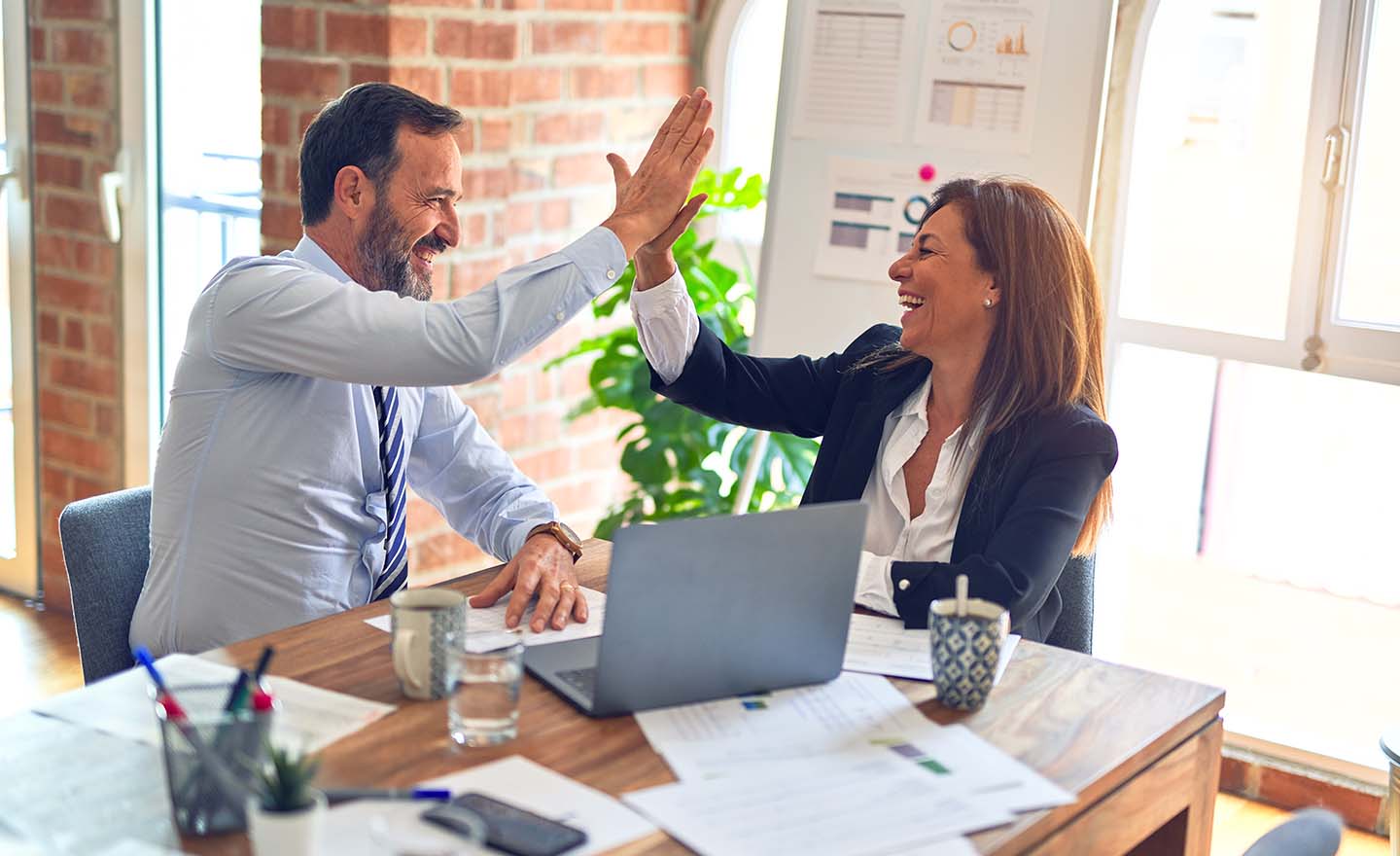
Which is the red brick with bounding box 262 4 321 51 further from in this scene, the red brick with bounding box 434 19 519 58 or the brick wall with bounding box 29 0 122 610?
the brick wall with bounding box 29 0 122 610

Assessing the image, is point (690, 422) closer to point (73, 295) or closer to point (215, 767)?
point (73, 295)

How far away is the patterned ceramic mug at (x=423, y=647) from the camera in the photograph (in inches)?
59.2

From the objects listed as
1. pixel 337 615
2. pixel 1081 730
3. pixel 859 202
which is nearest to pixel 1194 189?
pixel 859 202

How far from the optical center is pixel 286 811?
1.11m

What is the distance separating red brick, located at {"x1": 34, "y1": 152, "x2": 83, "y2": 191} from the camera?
12.2ft

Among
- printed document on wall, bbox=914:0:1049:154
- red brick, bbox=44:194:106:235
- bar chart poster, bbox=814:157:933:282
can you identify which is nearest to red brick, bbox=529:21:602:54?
bar chart poster, bbox=814:157:933:282

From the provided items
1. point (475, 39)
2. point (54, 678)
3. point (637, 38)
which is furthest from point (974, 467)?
point (54, 678)

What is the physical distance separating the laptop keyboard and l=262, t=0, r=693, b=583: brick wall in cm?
166

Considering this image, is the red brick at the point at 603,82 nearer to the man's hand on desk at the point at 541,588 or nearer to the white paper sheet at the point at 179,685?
the man's hand on desk at the point at 541,588

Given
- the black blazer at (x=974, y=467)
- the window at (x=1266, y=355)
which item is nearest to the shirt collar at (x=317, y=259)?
the black blazer at (x=974, y=467)

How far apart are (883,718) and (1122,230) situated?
1.95 meters

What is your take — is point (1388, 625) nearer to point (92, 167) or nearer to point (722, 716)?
point (722, 716)

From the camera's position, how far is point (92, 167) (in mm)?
3682

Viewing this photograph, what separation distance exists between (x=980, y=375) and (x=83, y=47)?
99.2 inches
